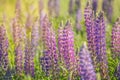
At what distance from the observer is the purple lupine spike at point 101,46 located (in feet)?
32.9

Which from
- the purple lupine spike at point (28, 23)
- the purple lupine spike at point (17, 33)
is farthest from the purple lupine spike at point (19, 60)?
the purple lupine spike at point (28, 23)

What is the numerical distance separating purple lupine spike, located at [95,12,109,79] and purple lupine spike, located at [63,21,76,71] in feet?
1.89

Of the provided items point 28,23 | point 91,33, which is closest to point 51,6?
point 28,23

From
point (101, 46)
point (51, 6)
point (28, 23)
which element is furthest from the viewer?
point (51, 6)

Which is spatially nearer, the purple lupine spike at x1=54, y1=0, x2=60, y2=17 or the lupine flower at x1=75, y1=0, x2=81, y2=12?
the lupine flower at x1=75, y1=0, x2=81, y2=12

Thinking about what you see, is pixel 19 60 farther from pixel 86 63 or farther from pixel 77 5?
pixel 77 5

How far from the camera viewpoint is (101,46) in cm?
998

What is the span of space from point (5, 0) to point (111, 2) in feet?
15.8

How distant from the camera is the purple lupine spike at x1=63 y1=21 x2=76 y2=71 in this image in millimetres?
9797

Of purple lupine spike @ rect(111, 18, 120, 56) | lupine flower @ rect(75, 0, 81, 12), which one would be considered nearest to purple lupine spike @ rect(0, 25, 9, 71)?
purple lupine spike @ rect(111, 18, 120, 56)

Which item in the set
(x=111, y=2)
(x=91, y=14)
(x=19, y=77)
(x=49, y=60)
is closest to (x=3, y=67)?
(x=19, y=77)

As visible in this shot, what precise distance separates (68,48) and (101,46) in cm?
72

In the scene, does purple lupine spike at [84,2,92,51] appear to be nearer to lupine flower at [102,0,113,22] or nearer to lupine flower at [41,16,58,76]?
lupine flower at [41,16,58,76]

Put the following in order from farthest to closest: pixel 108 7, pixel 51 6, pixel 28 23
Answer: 1. pixel 51 6
2. pixel 108 7
3. pixel 28 23
